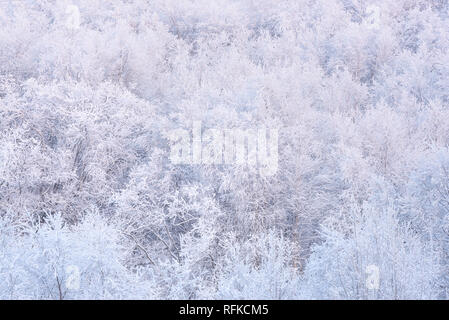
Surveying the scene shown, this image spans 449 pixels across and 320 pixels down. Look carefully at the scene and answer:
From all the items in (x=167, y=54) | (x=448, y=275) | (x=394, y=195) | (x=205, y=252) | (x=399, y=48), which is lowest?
(x=205, y=252)

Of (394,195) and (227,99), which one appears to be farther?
(227,99)

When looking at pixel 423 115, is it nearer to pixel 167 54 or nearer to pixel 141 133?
pixel 141 133

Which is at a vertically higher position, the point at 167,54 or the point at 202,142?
the point at 167,54

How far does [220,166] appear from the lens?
15.7 meters

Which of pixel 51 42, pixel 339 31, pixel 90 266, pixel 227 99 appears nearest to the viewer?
pixel 90 266

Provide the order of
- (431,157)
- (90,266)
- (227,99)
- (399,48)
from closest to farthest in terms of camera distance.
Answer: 1. (90,266)
2. (431,157)
3. (227,99)
4. (399,48)

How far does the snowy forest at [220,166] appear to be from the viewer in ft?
34.0

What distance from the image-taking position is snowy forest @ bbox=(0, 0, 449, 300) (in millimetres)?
10375

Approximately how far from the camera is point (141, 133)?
18.3 m

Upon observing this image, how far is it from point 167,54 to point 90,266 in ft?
65.6

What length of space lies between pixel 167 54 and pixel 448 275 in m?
22.7

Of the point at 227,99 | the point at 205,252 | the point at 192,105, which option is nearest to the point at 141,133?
the point at 192,105

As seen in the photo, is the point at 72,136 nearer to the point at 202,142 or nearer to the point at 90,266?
the point at 202,142

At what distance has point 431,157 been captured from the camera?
13.5 meters
